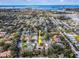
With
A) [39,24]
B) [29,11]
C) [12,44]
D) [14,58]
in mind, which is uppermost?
[29,11]

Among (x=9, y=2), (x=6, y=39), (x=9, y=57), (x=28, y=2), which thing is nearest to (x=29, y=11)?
(x=28, y=2)

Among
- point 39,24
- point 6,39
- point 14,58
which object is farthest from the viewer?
point 39,24

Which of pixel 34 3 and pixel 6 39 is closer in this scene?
pixel 6 39

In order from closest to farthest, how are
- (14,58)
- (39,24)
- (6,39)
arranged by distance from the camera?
(14,58) → (6,39) → (39,24)

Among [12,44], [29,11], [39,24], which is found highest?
[29,11]

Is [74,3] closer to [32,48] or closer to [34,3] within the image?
[34,3]

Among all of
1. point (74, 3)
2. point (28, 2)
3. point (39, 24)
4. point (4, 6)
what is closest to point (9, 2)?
point (4, 6)

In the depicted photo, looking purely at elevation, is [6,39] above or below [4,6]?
below

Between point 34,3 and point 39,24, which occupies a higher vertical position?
point 34,3

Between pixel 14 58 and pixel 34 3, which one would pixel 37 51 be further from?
pixel 34 3
